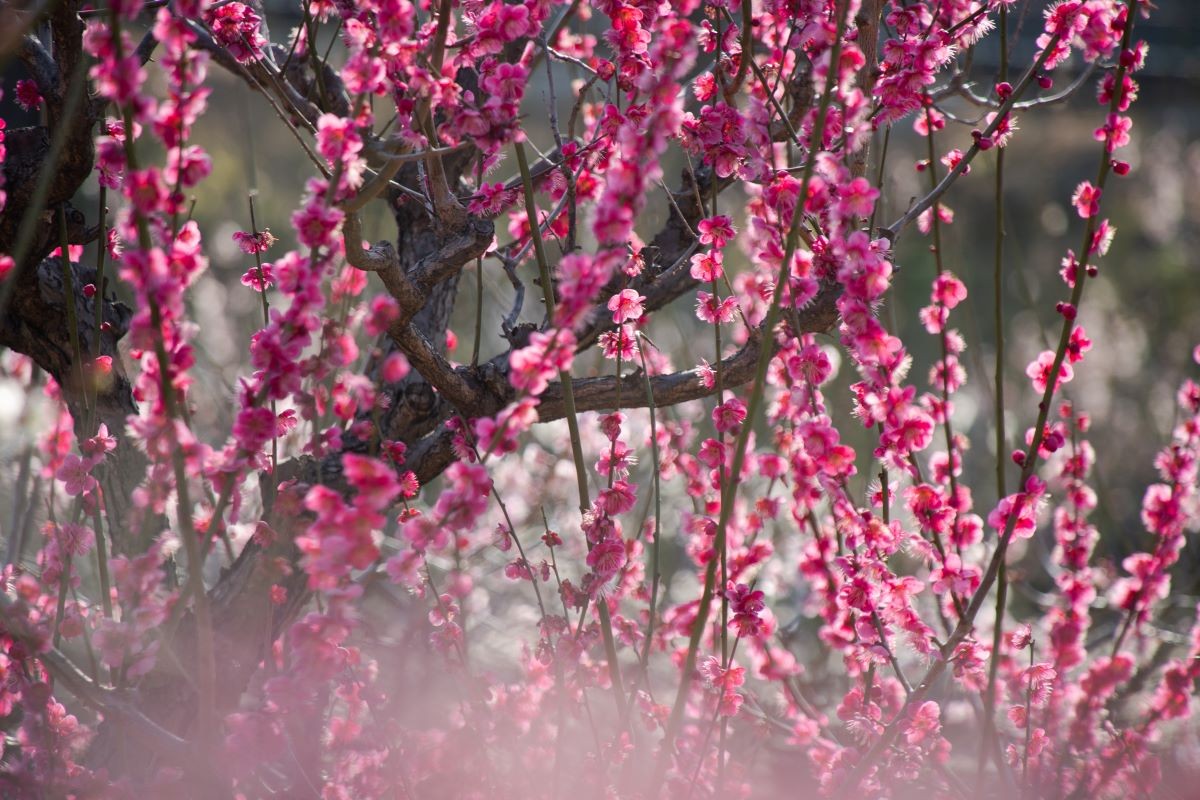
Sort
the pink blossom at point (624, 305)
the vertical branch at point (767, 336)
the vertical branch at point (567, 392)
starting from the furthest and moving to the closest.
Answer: the pink blossom at point (624, 305) < the vertical branch at point (567, 392) < the vertical branch at point (767, 336)

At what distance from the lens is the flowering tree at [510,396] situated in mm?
1264

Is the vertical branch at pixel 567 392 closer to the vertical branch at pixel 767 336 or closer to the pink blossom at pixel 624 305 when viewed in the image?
the pink blossom at pixel 624 305

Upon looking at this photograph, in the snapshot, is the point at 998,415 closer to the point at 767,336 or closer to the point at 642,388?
the point at 767,336

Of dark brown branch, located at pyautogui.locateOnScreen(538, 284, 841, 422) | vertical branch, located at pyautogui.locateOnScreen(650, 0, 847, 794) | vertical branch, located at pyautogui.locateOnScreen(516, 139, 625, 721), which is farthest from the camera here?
dark brown branch, located at pyautogui.locateOnScreen(538, 284, 841, 422)

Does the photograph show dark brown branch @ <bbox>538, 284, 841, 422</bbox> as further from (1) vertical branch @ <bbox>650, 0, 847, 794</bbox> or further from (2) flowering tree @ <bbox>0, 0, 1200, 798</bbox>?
(1) vertical branch @ <bbox>650, 0, 847, 794</bbox>

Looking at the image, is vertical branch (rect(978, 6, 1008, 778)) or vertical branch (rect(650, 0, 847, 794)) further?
vertical branch (rect(978, 6, 1008, 778))

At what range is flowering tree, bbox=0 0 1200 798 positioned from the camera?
4.15 ft

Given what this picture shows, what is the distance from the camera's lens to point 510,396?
2062 mm

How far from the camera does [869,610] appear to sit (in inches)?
66.9

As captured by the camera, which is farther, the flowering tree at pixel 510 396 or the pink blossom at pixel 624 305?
the pink blossom at pixel 624 305

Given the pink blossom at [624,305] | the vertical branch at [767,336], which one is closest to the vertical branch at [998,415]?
the vertical branch at [767,336]

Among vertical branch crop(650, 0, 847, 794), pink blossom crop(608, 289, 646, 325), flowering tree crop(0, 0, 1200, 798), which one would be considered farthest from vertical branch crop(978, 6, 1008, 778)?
pink blossom crop(608, 289, 646, 325)

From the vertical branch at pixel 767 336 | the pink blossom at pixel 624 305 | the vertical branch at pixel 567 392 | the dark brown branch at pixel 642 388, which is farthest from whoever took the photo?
the dark brown branch at pixel 642 388

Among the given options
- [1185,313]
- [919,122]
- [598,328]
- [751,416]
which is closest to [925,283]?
[1185,313]
